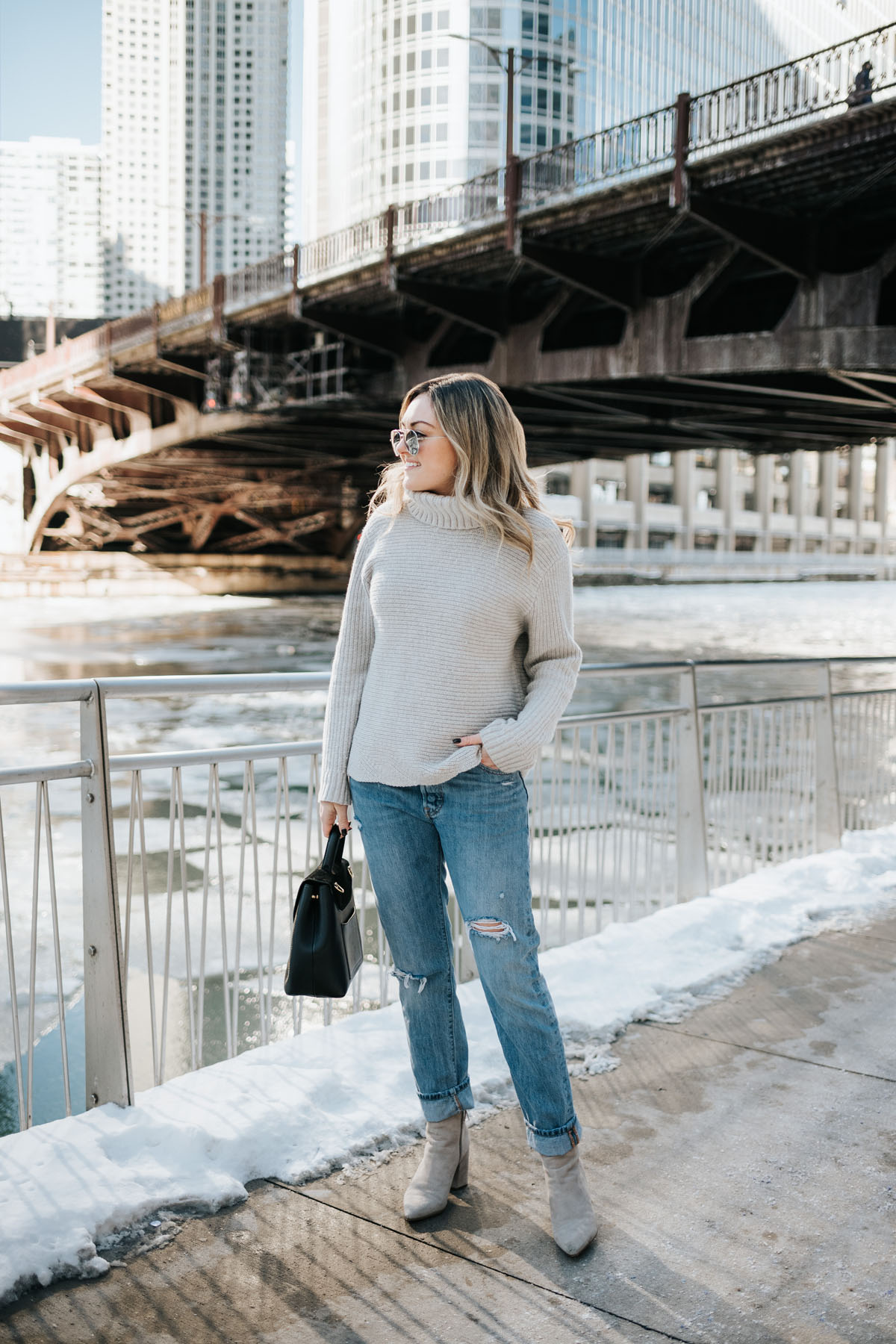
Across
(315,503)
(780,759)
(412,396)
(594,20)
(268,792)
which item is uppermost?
(594,20)

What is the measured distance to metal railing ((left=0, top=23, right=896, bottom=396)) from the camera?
15.0 meters

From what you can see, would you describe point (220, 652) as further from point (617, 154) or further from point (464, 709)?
point (464, 709)

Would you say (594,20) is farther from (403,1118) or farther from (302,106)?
(403,1118)

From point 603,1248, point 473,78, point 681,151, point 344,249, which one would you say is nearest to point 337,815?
point 603,1248

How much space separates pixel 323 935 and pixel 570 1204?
912 mm

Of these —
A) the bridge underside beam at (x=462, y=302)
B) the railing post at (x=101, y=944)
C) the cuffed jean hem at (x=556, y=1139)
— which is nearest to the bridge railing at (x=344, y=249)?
the bridge underside beam at (x=462, y=302)

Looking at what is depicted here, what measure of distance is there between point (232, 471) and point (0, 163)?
462 ft

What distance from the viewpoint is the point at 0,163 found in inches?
6196

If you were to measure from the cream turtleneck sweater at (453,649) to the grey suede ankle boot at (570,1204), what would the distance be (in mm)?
1016

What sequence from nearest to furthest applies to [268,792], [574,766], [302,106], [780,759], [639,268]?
1. [574,766]
2. [780,759]
3. [268,792]
4. [639,268]
5. [302,106]

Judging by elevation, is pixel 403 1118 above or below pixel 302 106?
below

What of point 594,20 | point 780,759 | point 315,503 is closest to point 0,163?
point 594,20

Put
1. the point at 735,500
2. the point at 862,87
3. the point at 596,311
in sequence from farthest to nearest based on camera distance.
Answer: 1. the point at 735,500
2. the point at 596,311
3. the point at 862,87

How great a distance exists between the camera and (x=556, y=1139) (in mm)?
2926
